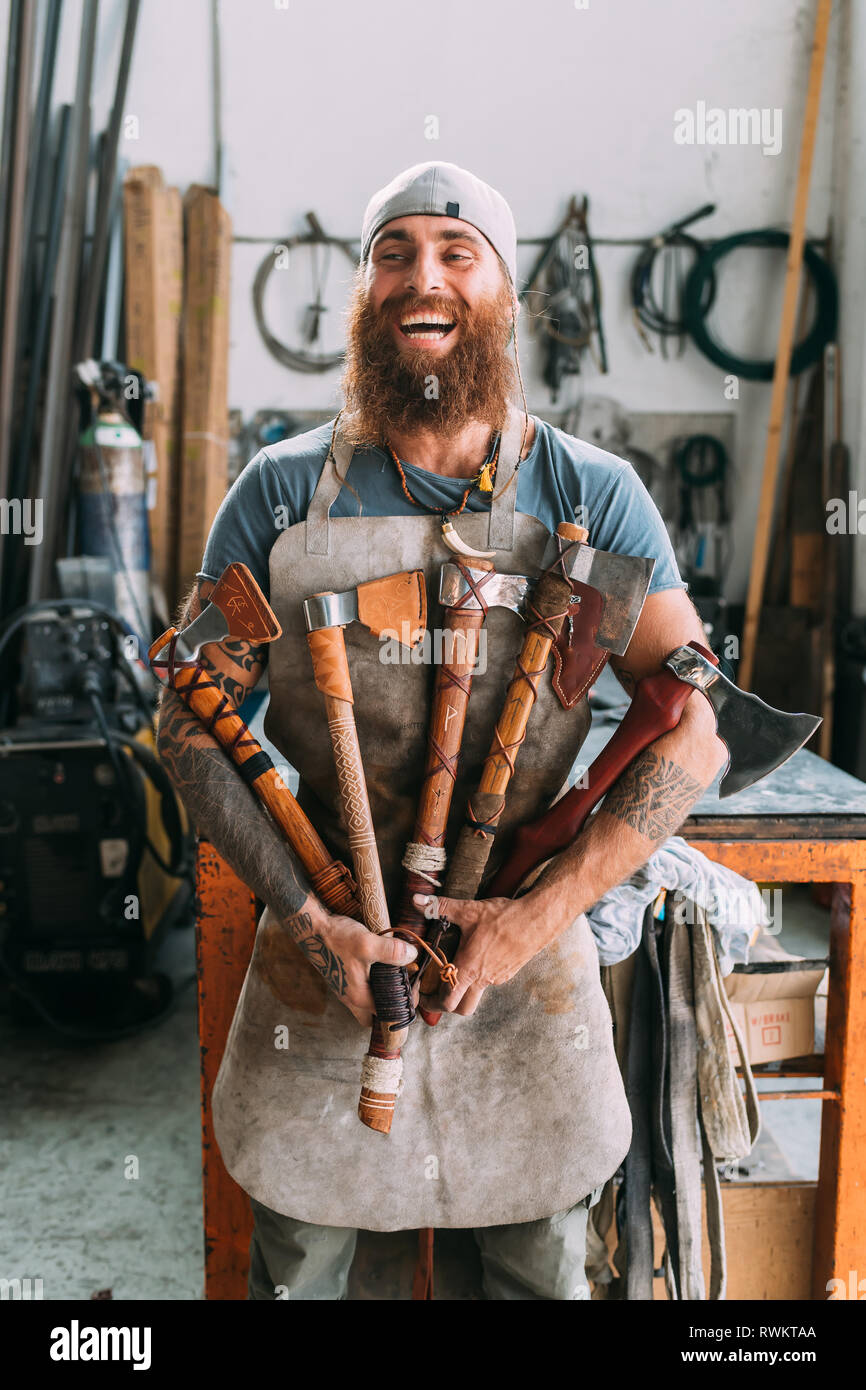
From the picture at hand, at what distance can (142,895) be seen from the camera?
3324mm

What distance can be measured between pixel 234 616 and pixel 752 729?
811mm

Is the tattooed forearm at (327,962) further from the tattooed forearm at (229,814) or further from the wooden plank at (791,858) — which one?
the wooden plank at (791,858)

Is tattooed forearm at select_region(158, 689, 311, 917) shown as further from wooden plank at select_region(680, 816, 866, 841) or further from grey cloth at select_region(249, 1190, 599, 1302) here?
wooden plank at select_region(680, 816, 866, 841)

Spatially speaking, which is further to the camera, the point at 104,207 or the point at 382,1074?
the point at 104,207

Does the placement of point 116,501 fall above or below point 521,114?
below

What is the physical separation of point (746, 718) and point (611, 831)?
0.30 metres

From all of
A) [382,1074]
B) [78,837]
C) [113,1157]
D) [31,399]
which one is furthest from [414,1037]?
[31,399]

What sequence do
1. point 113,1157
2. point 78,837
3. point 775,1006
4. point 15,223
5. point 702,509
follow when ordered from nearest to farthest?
1. point 775,1006
2. point 113,1157
3. point 78,837
4. point 15,223
5. point 702,509

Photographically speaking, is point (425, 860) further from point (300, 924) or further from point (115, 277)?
point (115, 277)

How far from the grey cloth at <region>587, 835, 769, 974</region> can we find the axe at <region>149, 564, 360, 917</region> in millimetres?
490

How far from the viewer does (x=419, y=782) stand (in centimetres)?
153

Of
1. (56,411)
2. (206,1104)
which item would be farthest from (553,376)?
(206,1104)

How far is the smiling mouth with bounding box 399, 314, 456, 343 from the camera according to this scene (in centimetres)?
147
